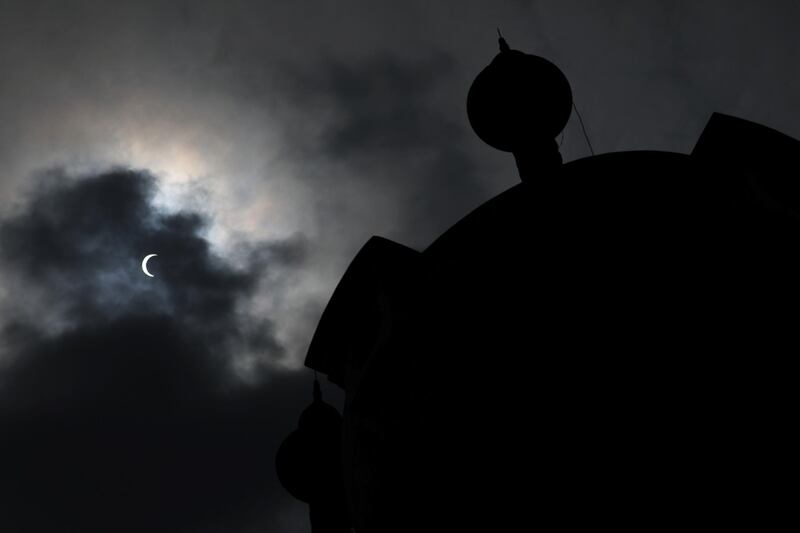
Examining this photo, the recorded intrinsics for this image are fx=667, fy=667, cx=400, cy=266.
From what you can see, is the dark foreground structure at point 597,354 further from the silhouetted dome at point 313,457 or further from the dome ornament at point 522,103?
the silhouetted dome at point 313,457

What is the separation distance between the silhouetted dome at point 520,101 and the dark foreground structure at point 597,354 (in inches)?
111

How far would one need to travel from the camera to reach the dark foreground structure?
6941mm

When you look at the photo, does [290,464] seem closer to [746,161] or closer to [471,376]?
[471,376]

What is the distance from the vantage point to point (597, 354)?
7641mm

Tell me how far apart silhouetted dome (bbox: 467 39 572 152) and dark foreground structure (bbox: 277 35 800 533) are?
2.81 meters

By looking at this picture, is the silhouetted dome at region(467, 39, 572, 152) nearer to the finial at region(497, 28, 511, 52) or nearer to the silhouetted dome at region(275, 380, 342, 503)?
the finial at region(497, 28, 511, 52)

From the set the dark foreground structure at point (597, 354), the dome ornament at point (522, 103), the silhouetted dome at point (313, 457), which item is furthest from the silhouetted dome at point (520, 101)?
the silhouetted dome at point (313, 457)

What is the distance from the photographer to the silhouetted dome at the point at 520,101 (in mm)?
12430

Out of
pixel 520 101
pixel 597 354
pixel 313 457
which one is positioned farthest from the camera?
pixel 313 457

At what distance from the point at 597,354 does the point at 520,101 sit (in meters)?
6.36

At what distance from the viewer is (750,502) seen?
21.7 feet

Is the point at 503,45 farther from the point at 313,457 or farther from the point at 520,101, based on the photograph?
the point at 313,457

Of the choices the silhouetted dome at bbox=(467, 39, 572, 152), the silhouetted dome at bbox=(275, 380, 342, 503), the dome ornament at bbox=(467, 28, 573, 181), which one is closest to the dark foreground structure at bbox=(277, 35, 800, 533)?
the dome ornament at bbox=(467, 28, 573, 181)

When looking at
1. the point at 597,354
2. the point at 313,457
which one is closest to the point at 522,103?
the point at 597,354
